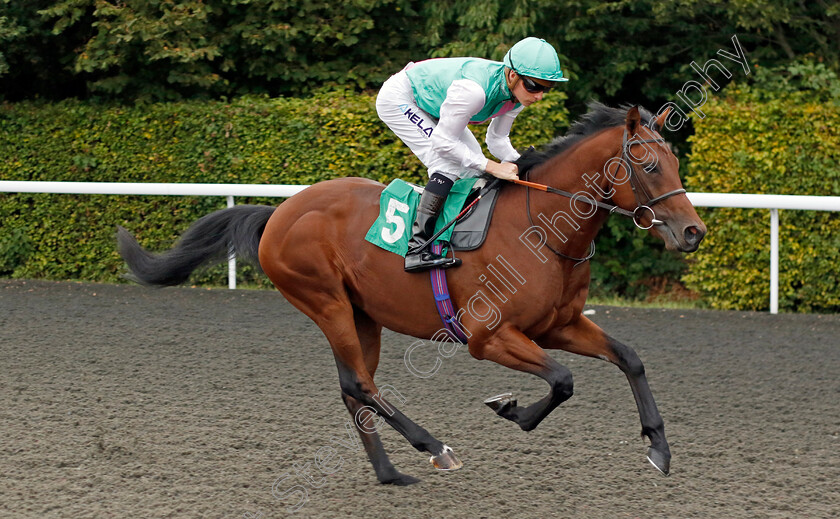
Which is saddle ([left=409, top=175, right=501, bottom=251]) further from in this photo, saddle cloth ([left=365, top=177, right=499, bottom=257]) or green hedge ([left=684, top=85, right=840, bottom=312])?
green hedge ([left=684, top=85, right=840, bottom=312])

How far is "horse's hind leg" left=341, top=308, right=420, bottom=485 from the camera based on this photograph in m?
3.92

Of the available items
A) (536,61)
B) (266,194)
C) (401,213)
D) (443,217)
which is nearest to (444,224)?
(443,217)

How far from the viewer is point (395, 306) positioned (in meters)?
4.02

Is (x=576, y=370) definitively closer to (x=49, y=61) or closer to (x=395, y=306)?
(x=395, y=306)

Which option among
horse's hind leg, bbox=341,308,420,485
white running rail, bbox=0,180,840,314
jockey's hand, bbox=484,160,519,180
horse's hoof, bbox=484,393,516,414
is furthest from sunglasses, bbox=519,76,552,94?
white running rail, bbox=0,180,840,314

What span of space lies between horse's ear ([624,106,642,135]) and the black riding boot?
782mm

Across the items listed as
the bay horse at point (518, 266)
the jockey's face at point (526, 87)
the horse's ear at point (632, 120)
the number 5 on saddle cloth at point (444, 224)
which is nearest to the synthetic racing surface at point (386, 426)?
the bay horse at point (518, 266)

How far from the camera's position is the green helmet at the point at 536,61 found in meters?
3.61

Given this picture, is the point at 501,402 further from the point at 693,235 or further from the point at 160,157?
the point at 160,157

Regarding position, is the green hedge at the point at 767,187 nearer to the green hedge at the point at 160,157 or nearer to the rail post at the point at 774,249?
the rail post at the point at 774,249

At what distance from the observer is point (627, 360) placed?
12.1 ft

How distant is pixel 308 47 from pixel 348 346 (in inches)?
253

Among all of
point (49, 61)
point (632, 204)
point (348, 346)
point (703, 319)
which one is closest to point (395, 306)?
point (348, 346)

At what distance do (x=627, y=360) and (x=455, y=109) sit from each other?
1220 mm
